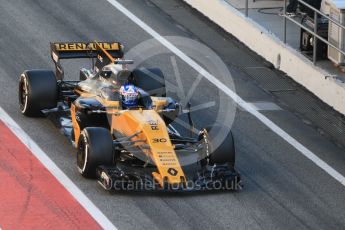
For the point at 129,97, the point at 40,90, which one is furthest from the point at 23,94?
the point at 129,97

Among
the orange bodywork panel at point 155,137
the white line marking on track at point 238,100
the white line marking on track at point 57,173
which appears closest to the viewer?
the white line marking on track at point 57,173

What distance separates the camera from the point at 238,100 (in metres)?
23.9

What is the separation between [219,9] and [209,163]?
860cm

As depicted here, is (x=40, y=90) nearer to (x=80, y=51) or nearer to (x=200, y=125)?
(x=80, y=51)

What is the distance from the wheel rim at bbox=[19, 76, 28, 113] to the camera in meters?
21.8

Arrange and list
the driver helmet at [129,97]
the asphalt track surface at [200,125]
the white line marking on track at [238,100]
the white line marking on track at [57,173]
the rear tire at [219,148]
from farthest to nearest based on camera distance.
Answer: the white line marking on track at [238,100]
the driver helmet at [129,97]
the rear tire at [219,148]
the asphalt track surface at [200,125]
the white line marking on track at [57,173]

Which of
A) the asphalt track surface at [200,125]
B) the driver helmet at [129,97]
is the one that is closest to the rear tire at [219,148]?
the asphalt track surface at [200,125]

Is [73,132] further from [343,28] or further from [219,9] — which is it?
[219,9]

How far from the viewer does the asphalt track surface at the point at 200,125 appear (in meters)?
18.4

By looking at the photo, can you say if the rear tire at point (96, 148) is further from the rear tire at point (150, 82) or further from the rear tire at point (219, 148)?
the rear tire at point (150, 82)

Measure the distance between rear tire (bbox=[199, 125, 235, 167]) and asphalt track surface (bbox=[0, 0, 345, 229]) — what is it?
0.61 metres

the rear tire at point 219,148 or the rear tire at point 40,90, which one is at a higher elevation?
the rear tire at point 40,90

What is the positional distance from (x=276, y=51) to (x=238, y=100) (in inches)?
88.6

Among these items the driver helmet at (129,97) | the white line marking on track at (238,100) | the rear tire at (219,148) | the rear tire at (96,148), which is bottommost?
the white line marking on track at (238,100)
